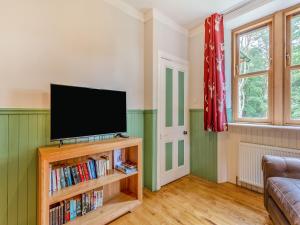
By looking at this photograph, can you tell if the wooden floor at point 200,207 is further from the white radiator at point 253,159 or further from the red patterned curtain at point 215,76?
the red patterned curtain at point 215,76

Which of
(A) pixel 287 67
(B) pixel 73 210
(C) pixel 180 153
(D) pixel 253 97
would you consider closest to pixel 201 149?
(C) pixel 180 153

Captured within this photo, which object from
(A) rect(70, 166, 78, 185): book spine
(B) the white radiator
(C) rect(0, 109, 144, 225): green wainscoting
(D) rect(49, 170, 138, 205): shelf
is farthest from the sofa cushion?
(C) rect(0, 109, 144, 225): green wainscoting

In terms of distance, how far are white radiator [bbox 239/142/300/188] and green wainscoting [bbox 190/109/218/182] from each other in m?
0.39

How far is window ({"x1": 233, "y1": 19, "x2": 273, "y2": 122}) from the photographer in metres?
2.52

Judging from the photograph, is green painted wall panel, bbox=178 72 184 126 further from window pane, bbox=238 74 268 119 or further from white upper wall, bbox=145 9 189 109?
window pane, bbox=238 74 268 119

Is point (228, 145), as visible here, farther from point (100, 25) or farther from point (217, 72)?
point (100, 25)

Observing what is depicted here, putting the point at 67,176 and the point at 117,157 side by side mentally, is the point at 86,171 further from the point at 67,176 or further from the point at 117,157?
the point at 117,157

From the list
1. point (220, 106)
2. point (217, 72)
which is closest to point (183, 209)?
point (220, 106)

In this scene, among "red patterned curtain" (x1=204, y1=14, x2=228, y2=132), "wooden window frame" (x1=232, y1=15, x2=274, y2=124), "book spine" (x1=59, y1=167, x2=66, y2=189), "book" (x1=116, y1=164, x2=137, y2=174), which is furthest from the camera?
"red patterned curtain" (x1=204, y1=14, x2=228, y2=132)

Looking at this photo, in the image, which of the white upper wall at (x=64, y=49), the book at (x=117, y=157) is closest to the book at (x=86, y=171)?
the book at (x=117, y=157)

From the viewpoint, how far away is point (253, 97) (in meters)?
2.68

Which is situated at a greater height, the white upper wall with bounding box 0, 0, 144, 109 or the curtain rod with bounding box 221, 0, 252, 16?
the curtain rod with bounding box 221, 0, 252, 16

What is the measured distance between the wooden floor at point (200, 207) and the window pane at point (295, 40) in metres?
1.88

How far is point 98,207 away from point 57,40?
1.86m
